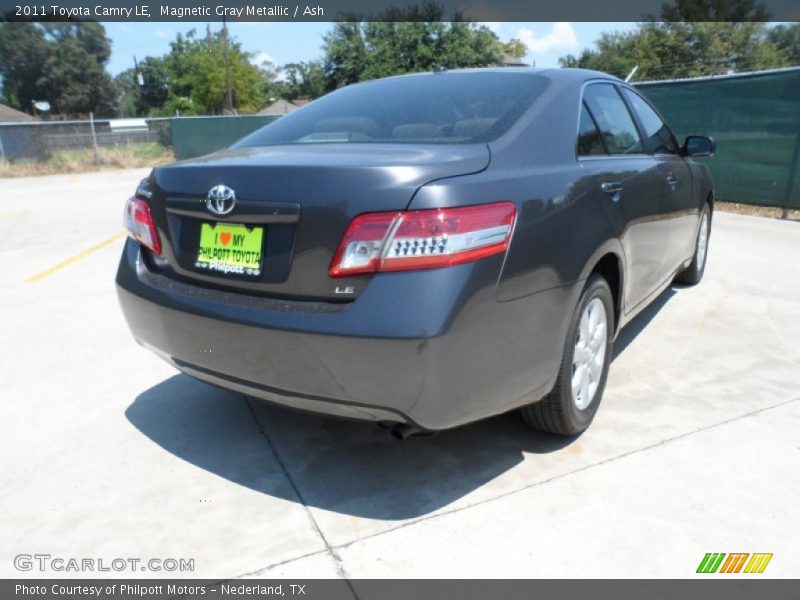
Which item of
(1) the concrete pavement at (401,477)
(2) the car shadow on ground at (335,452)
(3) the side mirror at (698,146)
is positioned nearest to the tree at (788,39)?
(3) the side mirror at (698,146)

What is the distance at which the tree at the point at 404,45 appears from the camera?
134ft

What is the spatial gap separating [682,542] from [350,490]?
1.19m

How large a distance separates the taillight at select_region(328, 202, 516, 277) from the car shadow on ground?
0.65 metres

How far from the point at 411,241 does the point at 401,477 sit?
107 centimetres

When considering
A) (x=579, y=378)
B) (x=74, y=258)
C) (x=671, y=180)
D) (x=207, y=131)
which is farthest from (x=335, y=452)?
(x=207, y=131)

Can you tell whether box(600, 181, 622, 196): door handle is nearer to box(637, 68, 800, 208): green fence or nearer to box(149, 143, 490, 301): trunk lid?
box(149, 143, 490, 301): trunk lid

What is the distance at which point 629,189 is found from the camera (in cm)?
311

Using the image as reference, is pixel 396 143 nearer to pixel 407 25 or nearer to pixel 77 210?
pixel 77 210

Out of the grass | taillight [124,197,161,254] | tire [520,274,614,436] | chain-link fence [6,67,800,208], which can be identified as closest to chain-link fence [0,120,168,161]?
the grass

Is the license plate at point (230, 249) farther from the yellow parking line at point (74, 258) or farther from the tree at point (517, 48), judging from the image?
the tree at point (517, 48)

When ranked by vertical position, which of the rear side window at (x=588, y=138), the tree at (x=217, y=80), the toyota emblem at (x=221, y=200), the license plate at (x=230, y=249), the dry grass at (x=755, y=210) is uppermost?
the tree at (x=217, y=80)

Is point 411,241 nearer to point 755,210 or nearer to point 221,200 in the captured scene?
point 221,200

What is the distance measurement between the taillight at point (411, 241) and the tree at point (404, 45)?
40607 mm

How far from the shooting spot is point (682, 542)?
85.4 inches
